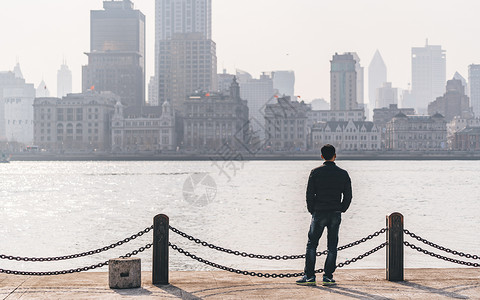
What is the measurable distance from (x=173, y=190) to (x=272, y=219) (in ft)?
103

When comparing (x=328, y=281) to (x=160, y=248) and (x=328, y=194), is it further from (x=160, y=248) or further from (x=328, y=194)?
(x=160, y=248)

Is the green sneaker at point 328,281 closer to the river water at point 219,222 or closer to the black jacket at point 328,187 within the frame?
the black jacket at point 328,187

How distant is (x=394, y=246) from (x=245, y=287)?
3093mm

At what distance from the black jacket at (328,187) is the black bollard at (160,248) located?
9.37ft

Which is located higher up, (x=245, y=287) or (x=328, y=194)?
(x=328, y=194)

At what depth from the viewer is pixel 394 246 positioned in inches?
512

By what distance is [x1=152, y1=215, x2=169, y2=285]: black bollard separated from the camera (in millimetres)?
12594

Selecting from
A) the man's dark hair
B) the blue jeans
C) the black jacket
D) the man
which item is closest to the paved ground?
the blue jeans

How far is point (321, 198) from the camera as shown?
12516mm

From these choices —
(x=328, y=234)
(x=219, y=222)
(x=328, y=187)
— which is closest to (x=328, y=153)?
(x=328, y=187)

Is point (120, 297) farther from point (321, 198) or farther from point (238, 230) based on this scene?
point (238, 230)

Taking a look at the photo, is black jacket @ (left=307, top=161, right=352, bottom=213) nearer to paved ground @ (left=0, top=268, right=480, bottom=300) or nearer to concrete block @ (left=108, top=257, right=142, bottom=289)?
paved ground @ (left=0, top=268, right=480, bottom=300)

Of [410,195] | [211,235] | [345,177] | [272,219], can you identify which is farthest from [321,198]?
[410,195]

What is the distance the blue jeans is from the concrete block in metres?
3.36
